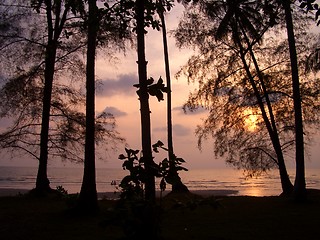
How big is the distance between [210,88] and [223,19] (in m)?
3.32

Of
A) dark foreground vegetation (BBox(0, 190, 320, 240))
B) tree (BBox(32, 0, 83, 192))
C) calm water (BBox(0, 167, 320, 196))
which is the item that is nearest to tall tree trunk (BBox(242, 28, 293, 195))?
calm water (BBox(0, 167, 320, 196))

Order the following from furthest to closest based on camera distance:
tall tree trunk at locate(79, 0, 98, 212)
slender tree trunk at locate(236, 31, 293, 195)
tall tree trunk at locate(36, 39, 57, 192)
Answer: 1. slender tree trunk at locate(236, 31, 293, 195)
2. tall tree trunk at locate(36, 39, 57, 192)
3. tall tree trunk at locate(79, 0, 98, 212)

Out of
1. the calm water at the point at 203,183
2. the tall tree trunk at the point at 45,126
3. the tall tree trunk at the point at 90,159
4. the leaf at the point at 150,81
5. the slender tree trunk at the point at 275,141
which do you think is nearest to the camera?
the leaf at the point at 150,81

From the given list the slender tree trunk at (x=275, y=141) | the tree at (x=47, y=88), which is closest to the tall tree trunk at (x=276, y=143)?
the slender tree trunk at (x=275, y=141)

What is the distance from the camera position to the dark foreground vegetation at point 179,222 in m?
6.68

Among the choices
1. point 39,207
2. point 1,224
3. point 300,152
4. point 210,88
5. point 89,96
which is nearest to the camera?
point 1,224

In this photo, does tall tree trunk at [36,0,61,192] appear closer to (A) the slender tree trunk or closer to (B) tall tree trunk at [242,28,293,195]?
(A) the slender tree trunk

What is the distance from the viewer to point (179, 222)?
931cm

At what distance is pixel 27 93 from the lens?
52.4ft

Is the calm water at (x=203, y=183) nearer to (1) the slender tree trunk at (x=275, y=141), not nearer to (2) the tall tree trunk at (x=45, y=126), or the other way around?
(1) the slender tree trunk at (x=275, y=141)

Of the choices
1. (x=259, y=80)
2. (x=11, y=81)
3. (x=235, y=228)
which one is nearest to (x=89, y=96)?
(x=235, y=228)

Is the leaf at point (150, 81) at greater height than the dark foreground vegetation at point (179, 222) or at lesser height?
greater

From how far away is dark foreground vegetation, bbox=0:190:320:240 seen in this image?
668 cm

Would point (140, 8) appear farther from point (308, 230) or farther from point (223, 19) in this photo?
point (223, 19)
